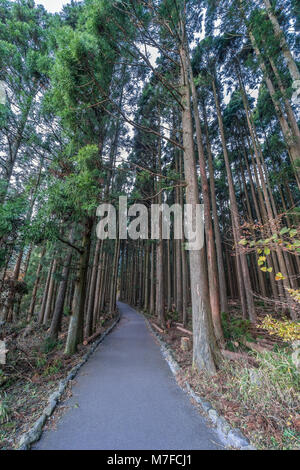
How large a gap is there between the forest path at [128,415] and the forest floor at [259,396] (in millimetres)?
408

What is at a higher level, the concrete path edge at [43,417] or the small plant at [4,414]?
the concrete path edge at [43,417]

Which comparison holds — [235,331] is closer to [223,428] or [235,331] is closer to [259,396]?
[259,396]

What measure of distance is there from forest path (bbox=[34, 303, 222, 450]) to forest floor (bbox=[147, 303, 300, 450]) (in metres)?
0.41

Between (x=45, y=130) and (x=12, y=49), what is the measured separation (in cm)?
312

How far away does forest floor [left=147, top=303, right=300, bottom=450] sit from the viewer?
2057 mm

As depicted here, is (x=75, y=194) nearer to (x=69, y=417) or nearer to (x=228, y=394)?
(x=69, y=417)

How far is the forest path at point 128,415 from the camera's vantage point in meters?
2.09

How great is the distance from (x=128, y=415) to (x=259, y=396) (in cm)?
195

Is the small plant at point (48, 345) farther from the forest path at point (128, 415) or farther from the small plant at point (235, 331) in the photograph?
the small plant at point (235, 331)

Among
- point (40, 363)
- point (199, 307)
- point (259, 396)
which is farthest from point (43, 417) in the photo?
point (199, 307)

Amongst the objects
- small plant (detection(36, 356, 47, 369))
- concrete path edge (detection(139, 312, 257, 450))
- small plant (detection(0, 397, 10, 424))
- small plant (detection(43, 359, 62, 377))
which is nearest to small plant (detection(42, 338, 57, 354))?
small plant (detection(36, 356, 47, 369))

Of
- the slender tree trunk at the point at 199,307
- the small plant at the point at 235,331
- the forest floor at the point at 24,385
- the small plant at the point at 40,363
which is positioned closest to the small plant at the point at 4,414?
the forest floor at the point at 24,385

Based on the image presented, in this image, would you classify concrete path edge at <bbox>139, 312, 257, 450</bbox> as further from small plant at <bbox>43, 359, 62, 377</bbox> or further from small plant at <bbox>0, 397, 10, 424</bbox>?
small plant at <bbox>43, 359, 62, 377</bbox>

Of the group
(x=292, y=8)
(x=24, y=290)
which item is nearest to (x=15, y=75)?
(x=24, y=290)
